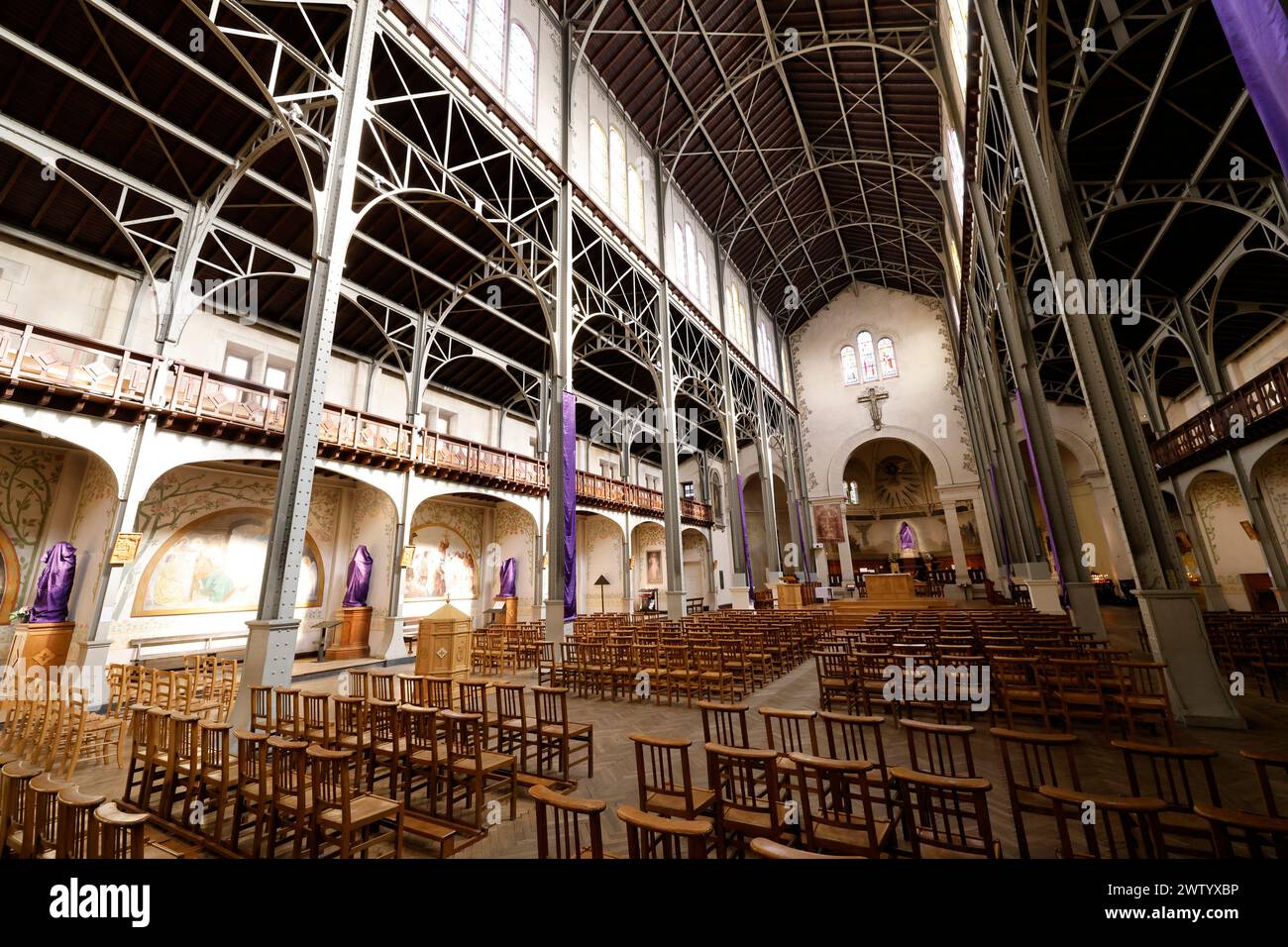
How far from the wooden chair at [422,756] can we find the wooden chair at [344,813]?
0.99ft

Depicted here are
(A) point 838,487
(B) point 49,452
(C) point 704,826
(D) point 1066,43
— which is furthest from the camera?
(A) point 838,487

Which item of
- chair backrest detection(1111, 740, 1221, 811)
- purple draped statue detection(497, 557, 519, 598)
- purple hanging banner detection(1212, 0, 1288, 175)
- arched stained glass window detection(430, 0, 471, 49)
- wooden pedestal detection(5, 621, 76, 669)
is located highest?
arched stained glass window detection(430, 0, 471, 49)

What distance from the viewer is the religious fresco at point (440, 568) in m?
14.0

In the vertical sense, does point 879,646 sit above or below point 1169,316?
below

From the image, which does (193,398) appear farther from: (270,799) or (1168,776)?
(1168,776)

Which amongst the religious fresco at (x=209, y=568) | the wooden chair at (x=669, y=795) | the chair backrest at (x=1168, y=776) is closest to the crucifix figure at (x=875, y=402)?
the chair backrest at (x=1168, y=776)

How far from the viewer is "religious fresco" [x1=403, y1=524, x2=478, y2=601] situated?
13972 millimetres

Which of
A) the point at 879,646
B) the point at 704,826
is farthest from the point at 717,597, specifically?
the point at 704,826

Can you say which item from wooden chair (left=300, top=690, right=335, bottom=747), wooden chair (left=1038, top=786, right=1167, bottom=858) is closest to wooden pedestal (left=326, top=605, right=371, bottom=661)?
wooden chair (left=300, top=690, right=335, bottom=747)

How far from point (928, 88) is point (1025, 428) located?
1168 centimetres

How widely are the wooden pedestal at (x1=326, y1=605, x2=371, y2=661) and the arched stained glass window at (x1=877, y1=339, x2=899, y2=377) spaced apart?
79.7 feet

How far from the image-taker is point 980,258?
12445 millimetres

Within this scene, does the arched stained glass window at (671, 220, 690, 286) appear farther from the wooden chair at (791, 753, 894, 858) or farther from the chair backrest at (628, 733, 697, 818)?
the wooden chair at (791, 753, 894, 858)
